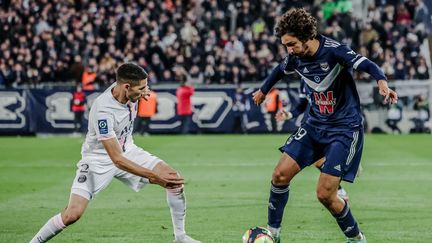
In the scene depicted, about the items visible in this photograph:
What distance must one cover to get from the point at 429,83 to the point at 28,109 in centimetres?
1337

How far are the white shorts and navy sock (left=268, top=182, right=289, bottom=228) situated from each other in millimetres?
1263

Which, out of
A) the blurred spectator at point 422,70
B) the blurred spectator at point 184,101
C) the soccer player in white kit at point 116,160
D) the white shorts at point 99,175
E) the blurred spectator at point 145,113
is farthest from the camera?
the blurred spectator at point 422,70

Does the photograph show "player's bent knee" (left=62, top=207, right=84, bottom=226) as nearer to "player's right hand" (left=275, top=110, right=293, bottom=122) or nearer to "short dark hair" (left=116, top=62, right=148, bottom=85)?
"short dark hair" (left=116, top=62, right=148, bottom=85)

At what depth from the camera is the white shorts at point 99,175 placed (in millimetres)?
8883

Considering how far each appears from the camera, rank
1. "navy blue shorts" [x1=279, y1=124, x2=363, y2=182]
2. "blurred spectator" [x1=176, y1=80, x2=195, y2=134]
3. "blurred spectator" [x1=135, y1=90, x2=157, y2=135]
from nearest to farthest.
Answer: "navy blue shorts" [x1=279, y1=124, x2=363, y2=182] < "blurred spectator" [x1=135, y1=90, x2=157, y2=135] < "blurred spectator" [x1=176, y1=80, x2=195, y2=134]

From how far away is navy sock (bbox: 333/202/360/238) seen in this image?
8.86 m

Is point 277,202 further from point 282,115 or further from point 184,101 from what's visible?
point 184,101

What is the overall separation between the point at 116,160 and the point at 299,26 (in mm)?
2192

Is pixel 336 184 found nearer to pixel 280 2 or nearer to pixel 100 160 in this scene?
pixel 100 160

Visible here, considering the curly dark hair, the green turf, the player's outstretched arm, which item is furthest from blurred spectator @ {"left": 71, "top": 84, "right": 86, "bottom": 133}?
the curly dark hair

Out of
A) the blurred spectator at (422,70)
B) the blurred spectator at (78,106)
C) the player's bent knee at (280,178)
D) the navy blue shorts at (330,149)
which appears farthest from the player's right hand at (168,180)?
the blurred spectator at (422,70)

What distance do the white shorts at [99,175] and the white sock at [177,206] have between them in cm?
32

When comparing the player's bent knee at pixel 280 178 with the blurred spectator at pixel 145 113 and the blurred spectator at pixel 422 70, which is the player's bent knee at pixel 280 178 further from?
the blurred spectator at pixel 422 70

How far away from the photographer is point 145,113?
28.4m
